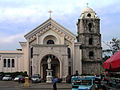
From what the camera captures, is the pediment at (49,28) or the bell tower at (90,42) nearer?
the pediment at (49,28)

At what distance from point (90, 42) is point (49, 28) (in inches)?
395

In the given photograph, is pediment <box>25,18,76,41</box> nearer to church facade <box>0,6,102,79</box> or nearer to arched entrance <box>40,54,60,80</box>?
church facade <box>0,6,102,79</box>

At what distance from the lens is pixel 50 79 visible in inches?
1577

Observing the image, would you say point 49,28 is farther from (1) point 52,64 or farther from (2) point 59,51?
(1) point 52,64

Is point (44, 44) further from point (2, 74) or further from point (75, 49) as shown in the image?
point (2, 74)

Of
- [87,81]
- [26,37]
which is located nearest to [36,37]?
[26,37]

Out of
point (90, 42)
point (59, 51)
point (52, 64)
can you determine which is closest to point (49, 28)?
point (59, 51)

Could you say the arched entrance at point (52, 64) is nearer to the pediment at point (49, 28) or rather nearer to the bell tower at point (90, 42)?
the pediment at point (49, 28)

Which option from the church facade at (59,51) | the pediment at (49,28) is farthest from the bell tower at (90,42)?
the pediment at (49,28)

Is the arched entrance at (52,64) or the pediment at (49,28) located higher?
the pediment at (49,28)

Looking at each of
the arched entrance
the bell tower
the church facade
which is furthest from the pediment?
the arched entrance

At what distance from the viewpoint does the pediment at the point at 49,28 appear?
49.0 meters

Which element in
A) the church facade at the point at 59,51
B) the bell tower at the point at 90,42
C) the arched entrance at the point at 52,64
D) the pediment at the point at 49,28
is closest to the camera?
the church facade at the point at 59,51

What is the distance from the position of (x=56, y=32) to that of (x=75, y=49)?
545 centimetres
